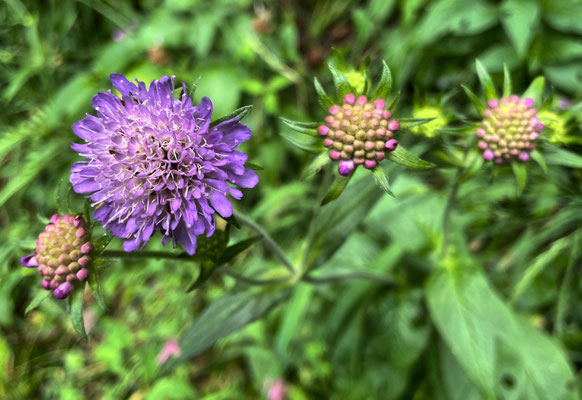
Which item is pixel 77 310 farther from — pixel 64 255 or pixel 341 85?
pixel 341 85

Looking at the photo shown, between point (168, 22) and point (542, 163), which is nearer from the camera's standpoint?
point (542, 163)

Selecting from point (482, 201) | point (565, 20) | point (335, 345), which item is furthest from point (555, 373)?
point (565, 20)

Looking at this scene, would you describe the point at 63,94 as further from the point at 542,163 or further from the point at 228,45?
the point at 542,163

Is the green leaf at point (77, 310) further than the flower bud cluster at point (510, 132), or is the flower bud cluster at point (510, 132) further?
the flower bud cluster at point (510, 132)

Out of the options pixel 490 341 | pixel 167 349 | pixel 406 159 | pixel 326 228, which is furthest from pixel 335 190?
pixel 167 349

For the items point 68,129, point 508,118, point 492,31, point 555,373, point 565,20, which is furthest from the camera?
point 68,129

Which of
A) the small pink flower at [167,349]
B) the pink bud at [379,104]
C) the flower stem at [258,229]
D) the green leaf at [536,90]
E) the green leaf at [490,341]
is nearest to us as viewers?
the pink bud at [379,104]

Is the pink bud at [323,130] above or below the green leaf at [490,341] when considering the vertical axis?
above

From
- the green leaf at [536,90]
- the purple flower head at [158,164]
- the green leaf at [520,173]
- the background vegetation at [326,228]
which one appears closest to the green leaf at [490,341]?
the background vegetation at [326,228]

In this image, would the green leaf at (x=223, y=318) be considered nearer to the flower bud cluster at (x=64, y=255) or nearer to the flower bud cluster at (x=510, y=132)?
the flower bud cluster at (x=64, y=255)
